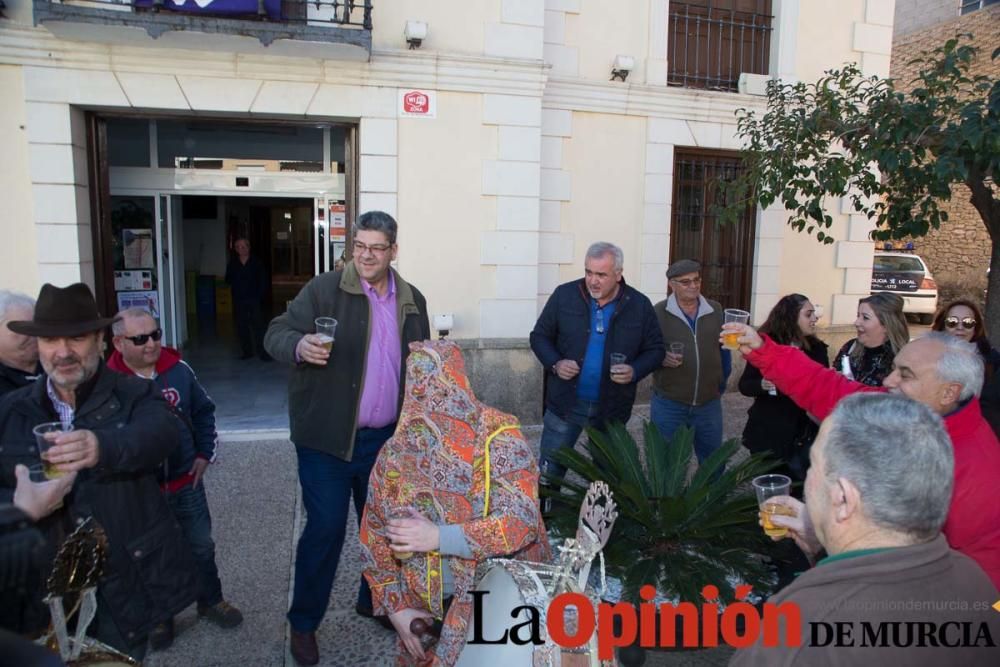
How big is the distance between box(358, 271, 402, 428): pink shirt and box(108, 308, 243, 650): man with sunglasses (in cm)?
91

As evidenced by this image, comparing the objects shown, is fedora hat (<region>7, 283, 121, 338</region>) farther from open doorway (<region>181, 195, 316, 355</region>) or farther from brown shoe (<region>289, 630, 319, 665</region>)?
open doorway (<region>181, 195, 316, 355</region>)

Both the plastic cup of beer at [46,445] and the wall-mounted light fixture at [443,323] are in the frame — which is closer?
the plastic cup of beer at [46,445]

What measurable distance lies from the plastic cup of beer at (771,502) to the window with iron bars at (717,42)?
7103 millimetres

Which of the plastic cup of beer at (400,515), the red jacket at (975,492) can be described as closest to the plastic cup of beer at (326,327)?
the plastic cup of beer at (400,515)

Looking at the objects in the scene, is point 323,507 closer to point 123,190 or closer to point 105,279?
point 105,279

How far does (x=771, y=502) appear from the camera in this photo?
6.89 feet

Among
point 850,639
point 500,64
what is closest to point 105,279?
point 500,64

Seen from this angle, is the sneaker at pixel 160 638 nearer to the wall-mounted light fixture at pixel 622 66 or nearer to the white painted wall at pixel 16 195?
the white painted wall at pixel 16 195

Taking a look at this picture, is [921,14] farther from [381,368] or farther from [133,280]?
[381,368]

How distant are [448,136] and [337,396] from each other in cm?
444

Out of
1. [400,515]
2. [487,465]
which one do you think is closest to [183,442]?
[400,515]

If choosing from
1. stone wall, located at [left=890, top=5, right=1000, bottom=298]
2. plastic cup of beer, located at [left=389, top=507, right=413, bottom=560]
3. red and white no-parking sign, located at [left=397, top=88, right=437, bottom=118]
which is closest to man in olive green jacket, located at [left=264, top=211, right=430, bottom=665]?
plastic cup of beer, located at [left=389, top=507, right=413, bottom=560]

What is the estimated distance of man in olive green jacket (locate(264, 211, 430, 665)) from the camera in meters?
3.15

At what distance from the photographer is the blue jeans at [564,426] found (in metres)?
4.51
